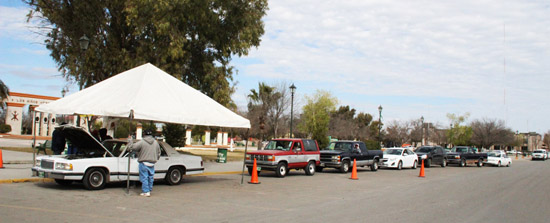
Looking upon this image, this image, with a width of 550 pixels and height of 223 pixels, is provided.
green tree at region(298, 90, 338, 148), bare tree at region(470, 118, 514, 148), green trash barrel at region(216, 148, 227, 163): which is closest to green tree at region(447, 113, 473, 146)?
bare tree at region(470, 118, 514, 148)

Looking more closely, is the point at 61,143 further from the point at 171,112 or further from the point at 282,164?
the point at 282,164

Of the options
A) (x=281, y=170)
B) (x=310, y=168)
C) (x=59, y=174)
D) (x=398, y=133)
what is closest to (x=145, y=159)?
(x=59, y=174)

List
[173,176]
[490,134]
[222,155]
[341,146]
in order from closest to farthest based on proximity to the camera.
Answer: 1. [173,176]
2. [341,146]
3. [222,155]
4. [490,134]

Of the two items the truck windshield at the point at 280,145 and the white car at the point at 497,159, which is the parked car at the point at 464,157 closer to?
the white car at the point at 497,159

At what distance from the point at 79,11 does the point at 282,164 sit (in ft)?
40.9

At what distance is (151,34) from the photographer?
70.7 ft

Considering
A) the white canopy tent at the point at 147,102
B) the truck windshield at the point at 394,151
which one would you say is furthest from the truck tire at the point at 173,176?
the truck windshield at the point at 394,151

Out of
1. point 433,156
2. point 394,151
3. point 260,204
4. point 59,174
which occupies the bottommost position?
point 260,204

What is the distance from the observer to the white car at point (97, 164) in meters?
11.2

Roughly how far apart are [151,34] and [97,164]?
448 inches

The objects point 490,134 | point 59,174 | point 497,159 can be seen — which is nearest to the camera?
point 59,174

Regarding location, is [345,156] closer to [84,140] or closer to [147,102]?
[147,102]

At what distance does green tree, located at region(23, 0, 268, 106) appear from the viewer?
2012cm

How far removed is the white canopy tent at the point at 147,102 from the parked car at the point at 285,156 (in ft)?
12.7
